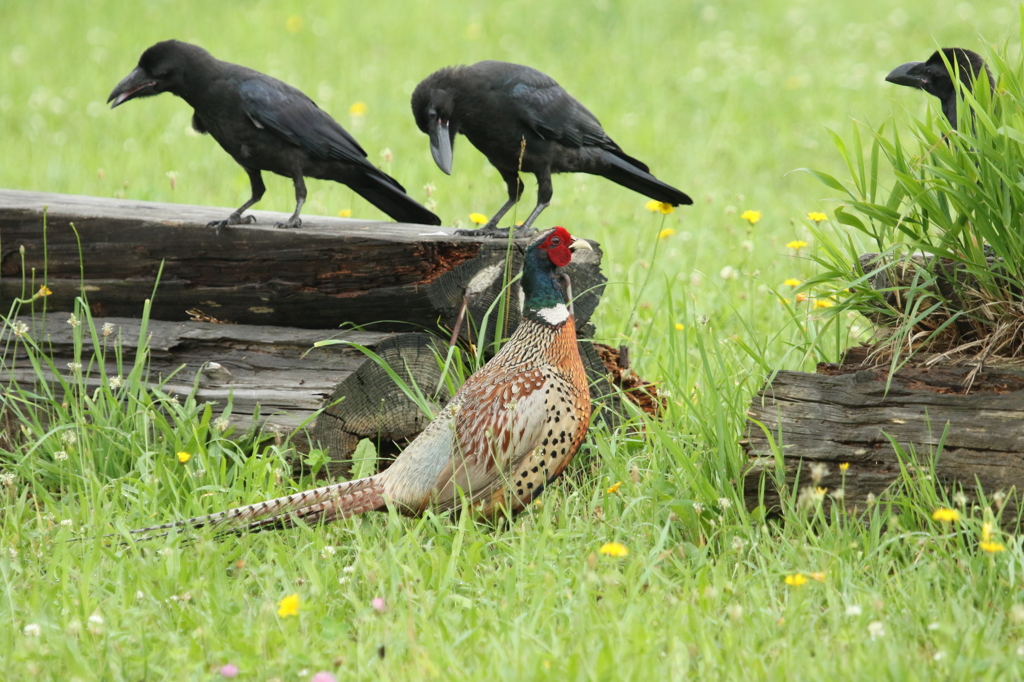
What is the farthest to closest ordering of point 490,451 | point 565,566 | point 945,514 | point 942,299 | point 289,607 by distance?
point 490,451, point 942,299, point 565,566, point 945,514, point 289,607

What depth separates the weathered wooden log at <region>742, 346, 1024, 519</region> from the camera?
272cm

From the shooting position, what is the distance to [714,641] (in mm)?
2373

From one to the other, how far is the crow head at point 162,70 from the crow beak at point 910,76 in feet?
9.60

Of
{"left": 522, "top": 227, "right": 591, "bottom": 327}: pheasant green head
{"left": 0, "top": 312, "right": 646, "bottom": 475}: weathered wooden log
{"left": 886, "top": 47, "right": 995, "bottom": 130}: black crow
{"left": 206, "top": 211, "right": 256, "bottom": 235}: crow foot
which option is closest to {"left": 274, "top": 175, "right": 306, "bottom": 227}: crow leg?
{"left": 206, "top": 211, "right": 256, "bottom": 235}: crow foot

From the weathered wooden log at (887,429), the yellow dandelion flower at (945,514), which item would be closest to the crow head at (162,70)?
the weathered wooden log at (887,429)

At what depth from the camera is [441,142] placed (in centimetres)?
426

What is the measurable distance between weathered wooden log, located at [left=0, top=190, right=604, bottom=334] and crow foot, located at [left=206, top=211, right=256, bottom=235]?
0.10ft

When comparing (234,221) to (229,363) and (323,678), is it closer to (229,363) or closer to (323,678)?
(229,363)

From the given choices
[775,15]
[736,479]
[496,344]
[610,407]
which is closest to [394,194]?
[496,344]

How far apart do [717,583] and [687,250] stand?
399 cm

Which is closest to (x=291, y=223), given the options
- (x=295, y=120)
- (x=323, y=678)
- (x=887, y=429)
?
(x=295, y=120)

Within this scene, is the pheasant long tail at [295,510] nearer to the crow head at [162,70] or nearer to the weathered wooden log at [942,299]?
the weathered wooden log at [942,299]

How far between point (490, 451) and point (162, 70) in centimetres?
247

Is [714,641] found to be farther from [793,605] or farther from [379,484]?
[379,484]
